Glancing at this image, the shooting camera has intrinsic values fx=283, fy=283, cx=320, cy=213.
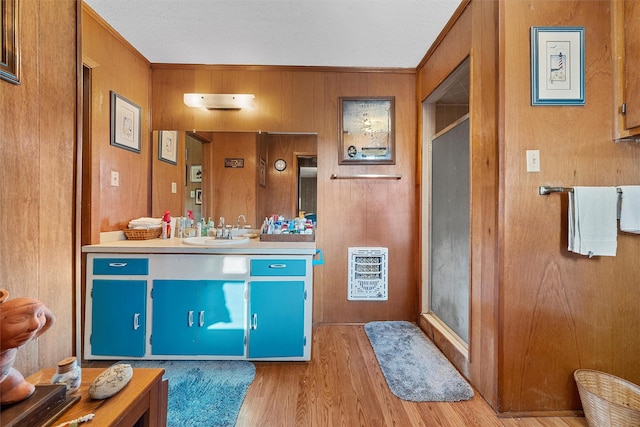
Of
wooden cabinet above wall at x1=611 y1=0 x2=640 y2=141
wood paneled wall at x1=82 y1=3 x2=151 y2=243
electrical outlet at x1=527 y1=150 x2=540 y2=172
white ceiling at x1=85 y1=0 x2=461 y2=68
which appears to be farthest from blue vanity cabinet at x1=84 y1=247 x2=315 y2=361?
wooden cabinet above wall at x1=611 y1=0 x2=640 y2=141

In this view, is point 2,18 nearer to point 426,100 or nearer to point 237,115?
point 237,115

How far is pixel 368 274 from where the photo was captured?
8.68 ft

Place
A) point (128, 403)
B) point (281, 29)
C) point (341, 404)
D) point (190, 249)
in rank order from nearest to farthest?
point (128, 403)
point (341, 404)
point (190, 249)
point (281, 29)

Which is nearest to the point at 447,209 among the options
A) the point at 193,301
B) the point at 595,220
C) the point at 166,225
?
the point at 595,220

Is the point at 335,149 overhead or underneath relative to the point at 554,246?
overhead

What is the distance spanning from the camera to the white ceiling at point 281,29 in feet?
6.03

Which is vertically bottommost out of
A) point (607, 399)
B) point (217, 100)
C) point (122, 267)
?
point (607, 399)

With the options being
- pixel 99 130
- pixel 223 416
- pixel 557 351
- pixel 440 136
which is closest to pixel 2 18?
pixel 99 130

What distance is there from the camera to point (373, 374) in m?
1.88

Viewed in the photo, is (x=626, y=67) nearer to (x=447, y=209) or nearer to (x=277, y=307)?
(x=447, y=209)

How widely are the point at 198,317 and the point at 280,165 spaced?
1.42 metres

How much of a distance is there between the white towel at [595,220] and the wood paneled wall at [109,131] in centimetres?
289

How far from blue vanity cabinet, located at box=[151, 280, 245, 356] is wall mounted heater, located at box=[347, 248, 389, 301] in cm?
111

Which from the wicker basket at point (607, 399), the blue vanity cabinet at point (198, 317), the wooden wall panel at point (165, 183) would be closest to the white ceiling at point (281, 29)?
the wooden wall panel at point (165, 183)
